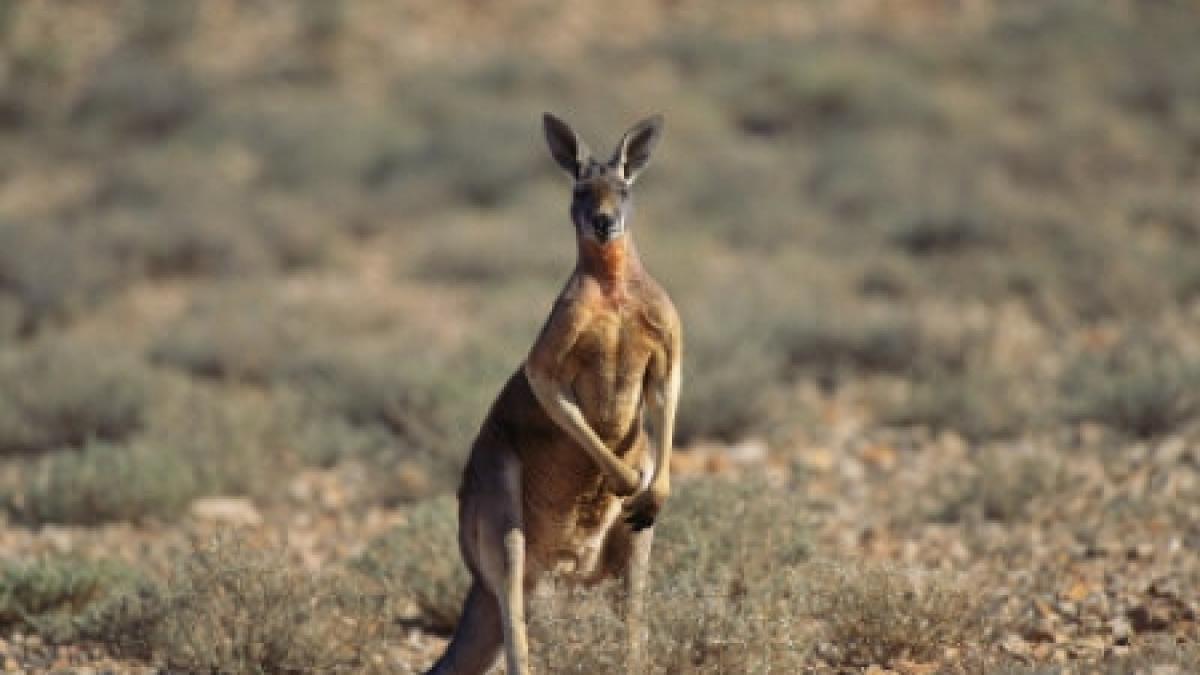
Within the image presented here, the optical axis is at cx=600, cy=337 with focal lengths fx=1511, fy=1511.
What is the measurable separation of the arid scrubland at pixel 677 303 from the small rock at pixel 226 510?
33mm

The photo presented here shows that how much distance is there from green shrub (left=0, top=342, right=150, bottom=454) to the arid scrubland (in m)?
0.03

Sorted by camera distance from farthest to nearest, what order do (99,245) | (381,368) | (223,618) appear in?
(99,245), (381,368), (223,618)

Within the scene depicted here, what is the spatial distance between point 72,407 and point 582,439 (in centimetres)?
569

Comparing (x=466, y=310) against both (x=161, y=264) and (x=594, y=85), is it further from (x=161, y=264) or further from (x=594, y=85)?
(x=594, y=85)

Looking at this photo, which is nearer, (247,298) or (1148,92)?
(247,298)

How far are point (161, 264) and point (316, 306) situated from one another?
270 cm

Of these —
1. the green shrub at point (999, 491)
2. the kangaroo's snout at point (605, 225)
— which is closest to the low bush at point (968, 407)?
the green shrub at point (999, 491)

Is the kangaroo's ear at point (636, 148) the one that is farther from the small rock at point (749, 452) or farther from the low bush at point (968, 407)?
the low bush at point (968, 407)

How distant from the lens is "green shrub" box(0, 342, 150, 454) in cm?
870

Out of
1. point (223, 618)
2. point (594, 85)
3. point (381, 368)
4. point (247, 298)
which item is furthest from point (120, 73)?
point (223, 618)

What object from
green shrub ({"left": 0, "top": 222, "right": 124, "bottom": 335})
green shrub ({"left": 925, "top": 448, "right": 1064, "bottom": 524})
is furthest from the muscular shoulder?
green shrub ({"left": 0, "top": 222, "right": 124, "bottom": 335})

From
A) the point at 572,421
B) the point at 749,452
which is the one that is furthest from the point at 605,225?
the point at 749,452

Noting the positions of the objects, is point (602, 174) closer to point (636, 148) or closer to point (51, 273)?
point (636, 148)

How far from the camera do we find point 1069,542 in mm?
6375
